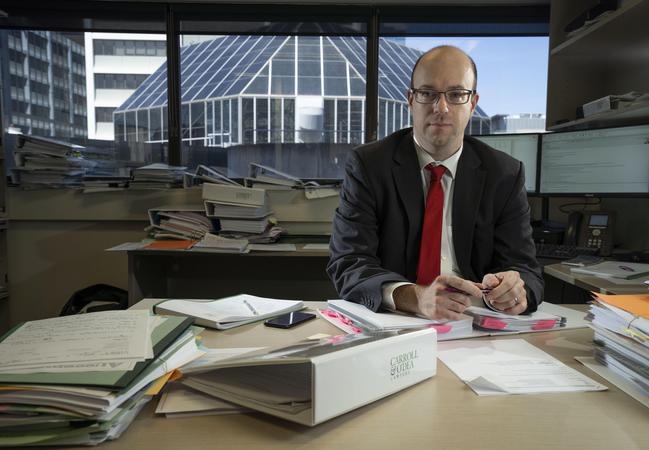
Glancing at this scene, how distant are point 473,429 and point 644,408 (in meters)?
0.27

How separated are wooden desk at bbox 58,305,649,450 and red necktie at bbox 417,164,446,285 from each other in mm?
687

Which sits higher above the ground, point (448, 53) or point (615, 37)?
point (615, 37)

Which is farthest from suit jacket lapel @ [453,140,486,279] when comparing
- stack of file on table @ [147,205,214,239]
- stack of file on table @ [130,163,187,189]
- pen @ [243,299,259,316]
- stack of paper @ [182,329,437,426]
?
stack of file on table @ [130,163,187,189]

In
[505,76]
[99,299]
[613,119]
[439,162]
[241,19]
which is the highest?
[241,19]

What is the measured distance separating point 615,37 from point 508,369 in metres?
1.90

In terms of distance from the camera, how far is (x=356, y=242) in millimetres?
1372

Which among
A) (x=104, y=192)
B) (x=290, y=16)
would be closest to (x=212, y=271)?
(x=104, y=192)

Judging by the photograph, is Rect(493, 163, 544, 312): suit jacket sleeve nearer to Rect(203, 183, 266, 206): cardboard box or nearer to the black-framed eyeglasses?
the black-framed eyeglasses

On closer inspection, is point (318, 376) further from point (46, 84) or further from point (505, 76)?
point (46, 84)

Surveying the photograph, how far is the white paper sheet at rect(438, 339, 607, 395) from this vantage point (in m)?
0.72

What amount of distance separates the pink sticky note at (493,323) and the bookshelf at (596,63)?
4.29 feet

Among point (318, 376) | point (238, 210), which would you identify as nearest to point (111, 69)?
point (238, 210)

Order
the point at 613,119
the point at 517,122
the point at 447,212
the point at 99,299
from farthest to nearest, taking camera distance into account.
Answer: the point at 517,122, the point at 99,299, the point at 613,119, the point at 447,212

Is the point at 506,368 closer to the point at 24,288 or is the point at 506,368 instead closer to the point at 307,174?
the point at 307,174
